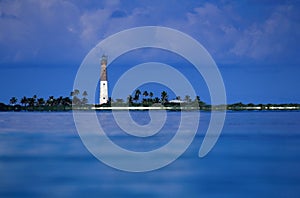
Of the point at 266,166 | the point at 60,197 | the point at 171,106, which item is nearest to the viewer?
the point at 60,197

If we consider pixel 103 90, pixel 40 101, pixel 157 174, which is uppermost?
pixel 40 101

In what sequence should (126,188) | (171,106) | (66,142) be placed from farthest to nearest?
(171,106)
(66,142)
(126,188)

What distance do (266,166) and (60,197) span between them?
259 inches

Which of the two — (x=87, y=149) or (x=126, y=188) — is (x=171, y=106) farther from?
(x=126, y=188)

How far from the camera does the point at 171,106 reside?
283ft

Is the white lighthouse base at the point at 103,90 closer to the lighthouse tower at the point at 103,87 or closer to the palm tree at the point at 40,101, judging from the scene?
the lighthouse tower at the point at 103,87

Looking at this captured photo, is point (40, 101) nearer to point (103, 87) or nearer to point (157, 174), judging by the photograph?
point (103, 87)

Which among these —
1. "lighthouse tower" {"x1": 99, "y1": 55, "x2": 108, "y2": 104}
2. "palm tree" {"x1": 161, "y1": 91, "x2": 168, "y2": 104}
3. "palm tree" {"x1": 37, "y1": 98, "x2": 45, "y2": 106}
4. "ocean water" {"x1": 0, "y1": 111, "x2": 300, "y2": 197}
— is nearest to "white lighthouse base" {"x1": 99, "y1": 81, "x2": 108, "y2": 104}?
"lighthouse tower" {"x1": 99, "y1": 55, "x2": 108, "y2": 104}

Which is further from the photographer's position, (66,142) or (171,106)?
(171,106)

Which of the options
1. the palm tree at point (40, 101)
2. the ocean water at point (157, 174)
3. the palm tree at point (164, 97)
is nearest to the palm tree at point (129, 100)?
the palm tree at point (164, 97)

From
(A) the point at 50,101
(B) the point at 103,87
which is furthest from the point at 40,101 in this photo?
(B) the point at 103,87

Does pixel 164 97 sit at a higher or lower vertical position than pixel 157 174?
higher

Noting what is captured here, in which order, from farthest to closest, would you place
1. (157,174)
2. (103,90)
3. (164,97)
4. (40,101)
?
(40,101) → (164,97) → (103,90) → (157,174)

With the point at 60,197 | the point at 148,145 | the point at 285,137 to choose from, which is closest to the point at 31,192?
the point at 60,197
